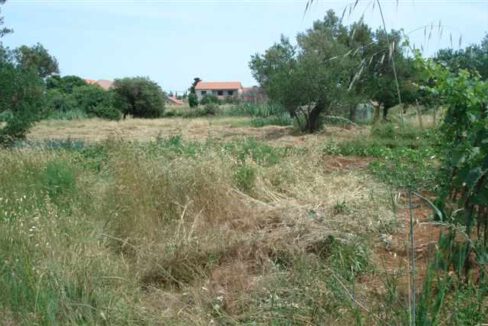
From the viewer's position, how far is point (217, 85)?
8706 cm

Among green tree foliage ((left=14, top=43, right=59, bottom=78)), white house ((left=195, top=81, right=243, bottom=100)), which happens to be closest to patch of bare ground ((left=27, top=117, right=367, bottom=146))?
green tree foliage ((left=14, top=43, right=59, bottom=78))

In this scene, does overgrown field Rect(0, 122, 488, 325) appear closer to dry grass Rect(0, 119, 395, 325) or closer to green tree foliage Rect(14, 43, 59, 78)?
dry grass Rect(0, 119, 395, 325)

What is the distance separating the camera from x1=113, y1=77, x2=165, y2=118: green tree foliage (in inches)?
1519

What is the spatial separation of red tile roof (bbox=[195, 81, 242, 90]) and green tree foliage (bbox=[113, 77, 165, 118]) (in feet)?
150

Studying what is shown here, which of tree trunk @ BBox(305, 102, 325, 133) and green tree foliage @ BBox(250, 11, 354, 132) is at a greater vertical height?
green tree foliage @ BBox(250, 11, 354, 132)

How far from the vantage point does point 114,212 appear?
4.25 meters

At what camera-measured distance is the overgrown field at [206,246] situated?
2.56 metres

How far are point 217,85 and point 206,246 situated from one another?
3328 inches

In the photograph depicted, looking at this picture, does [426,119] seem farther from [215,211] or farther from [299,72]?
[299,72]

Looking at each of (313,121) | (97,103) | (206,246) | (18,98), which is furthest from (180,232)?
(97,103)

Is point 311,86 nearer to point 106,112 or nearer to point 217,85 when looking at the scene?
point 106,112

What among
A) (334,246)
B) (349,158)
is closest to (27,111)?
(349,158)

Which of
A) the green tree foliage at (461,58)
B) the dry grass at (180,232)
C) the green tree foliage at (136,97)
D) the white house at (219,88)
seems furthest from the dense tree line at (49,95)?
the white house at (219,88)

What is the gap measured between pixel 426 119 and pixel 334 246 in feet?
3.55
